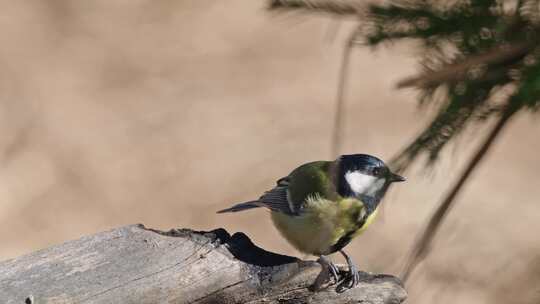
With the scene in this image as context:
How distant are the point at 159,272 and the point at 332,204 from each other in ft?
2.21

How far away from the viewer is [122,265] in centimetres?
185

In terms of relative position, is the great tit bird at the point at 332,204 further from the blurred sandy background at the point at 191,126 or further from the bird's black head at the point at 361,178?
the blurred sandy background at the point at 191,126

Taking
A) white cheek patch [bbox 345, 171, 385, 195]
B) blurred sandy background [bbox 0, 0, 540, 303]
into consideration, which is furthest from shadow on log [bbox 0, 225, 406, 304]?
blurred sandy background [bbox 0, 0, 540, 303]

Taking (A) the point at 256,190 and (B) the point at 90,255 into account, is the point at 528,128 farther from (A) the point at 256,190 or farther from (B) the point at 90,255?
(B) the point at 90,255

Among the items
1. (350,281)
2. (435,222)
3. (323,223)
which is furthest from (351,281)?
(435,222)

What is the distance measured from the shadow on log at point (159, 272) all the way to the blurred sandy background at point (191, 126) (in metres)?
1.53

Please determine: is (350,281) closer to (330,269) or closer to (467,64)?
(330,269)

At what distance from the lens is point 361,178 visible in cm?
237

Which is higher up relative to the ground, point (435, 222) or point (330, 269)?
point (435, 222)

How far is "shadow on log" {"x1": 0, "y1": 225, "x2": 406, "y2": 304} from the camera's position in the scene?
1812mm

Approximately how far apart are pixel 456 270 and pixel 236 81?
5.65 feet

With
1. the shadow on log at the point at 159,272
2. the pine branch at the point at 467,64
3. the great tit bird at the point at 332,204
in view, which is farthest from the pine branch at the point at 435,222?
the great tit bird at the point at 332,204

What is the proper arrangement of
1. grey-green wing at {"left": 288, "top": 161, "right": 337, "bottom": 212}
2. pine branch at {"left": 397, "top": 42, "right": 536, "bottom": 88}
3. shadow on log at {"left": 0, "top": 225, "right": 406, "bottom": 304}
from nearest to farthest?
pine branch at {"left": 397, "top": 42, "right": 536, "bottom": 88} → shadow on log at {"left": 0, "top": 225, "right": 406, "bottom": 304} → grey-green wing at {"left": 288, "top": 161, "right": 337, "bottom": 212}

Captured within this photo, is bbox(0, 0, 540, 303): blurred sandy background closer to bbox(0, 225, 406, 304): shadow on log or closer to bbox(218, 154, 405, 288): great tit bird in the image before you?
bbox(218, 154, 405, 288): great tit bird
